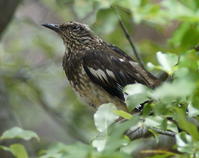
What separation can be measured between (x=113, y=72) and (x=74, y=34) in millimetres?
674

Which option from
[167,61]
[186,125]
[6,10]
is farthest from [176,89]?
[6,10]

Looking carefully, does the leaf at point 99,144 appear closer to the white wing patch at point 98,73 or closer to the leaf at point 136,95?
the leaf at point 136,95

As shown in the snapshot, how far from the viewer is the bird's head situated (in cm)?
504

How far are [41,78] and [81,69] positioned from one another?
2.46 m

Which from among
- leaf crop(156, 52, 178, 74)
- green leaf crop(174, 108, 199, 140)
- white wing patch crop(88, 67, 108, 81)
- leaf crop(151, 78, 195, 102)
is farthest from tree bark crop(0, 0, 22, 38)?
leaf crop(151, 78, 195, 102)

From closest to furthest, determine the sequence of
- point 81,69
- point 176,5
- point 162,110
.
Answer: point 162,110 < point 176,5 < point 81,69

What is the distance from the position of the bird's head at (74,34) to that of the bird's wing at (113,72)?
0.37 meters

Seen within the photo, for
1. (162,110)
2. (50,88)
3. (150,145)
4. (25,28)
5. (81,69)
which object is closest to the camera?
(162,110)

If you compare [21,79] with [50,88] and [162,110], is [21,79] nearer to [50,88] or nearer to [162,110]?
[50,88]

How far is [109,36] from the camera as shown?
22.0 ft

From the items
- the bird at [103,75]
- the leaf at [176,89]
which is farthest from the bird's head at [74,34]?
the leaf at [176,89]

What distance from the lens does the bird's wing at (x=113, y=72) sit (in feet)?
14.9

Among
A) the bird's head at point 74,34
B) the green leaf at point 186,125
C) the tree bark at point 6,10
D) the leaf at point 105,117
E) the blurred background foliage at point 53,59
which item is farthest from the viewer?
the tree bark at point 6,10

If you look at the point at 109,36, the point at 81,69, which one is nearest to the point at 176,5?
the point at 81,69
